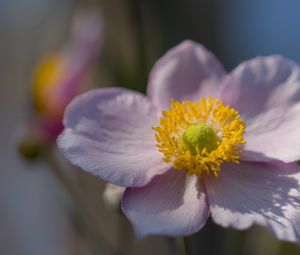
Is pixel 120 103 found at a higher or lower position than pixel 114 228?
higher

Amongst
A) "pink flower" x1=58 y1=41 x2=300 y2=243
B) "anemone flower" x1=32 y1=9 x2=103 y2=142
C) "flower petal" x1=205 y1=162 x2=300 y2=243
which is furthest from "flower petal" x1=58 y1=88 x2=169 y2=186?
"anemone flower" x1=32 y1=9 x2=103 y2=142

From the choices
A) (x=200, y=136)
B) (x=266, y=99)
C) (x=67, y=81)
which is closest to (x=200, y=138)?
(x=200, y=136)

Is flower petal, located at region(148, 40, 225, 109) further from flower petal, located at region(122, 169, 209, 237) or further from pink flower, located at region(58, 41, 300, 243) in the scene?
flower petal, located at region(122, 169, 209, 237)

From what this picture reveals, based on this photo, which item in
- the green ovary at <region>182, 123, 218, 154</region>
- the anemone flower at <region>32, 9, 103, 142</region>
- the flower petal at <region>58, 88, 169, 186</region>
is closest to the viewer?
the flower petal at <region>58, 88, 169, 186</region>

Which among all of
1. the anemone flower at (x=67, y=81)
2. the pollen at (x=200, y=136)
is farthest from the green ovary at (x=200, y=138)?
the anemone flower at (x=67, y=81)

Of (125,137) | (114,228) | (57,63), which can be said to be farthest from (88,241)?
(57,63)

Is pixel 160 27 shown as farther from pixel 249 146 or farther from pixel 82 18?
pixel 249 146

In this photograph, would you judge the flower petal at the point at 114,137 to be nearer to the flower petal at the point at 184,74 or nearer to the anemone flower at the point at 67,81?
Result: the flower petal at the point at 184,74
